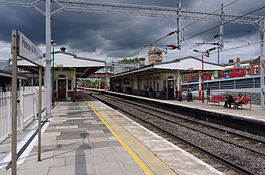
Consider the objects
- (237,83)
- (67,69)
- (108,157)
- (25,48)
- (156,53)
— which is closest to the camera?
(25,48)

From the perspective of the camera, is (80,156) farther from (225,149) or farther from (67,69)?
(67,69)

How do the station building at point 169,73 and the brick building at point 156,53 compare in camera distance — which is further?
the brick building at point 156,53

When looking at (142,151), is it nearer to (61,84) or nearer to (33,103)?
(33,103)

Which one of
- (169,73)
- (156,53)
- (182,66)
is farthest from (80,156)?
(156,53)

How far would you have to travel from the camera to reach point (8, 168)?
149 inches

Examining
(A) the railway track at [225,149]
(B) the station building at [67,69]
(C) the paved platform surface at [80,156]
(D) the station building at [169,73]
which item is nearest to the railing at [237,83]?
(D) the station building at [169,73]

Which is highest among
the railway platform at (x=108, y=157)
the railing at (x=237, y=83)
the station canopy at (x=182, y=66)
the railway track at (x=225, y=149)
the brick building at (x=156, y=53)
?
the brick building at (x=156, y=53)

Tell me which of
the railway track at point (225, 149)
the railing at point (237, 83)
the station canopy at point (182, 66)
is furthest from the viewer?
the railing at point (237, 83)

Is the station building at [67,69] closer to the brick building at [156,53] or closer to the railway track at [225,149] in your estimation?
the brick building at [156,53]

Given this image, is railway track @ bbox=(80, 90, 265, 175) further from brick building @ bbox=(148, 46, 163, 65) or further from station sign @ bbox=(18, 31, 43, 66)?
brick building @ bbox=(148, 46, 163, 65)

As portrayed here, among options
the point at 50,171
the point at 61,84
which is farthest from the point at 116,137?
the point at 61,84

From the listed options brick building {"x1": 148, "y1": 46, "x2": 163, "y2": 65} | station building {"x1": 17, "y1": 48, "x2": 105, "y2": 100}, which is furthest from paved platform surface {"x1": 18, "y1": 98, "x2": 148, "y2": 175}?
brick building {"x1": 148, "y1": 46, "x2": 163, "y2": 65}

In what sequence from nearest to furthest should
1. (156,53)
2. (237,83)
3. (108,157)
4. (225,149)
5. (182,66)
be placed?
(108,157) < (225,149) < (182,66) < (237,83) < (156,53)

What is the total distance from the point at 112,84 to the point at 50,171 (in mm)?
46680
